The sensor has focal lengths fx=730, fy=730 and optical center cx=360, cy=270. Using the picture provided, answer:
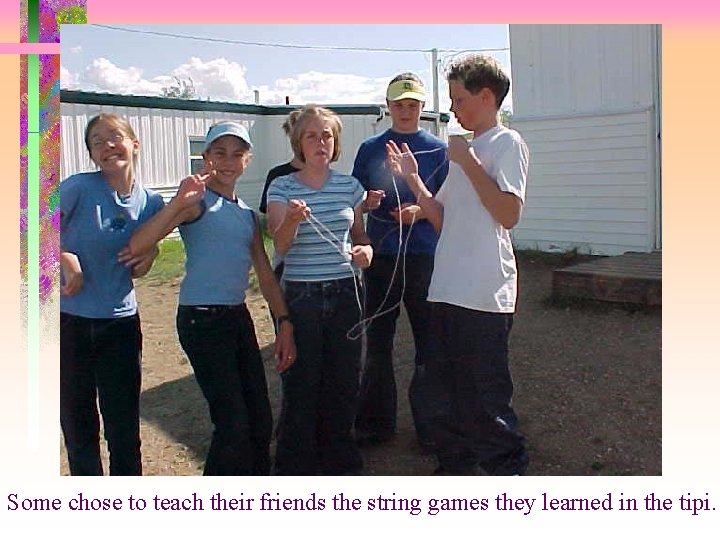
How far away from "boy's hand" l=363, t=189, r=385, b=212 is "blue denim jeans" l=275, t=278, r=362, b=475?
0.24 meters

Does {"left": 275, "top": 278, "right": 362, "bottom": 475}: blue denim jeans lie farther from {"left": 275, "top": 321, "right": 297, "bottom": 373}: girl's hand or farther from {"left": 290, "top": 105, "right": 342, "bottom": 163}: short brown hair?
{"left": 290, "top": 105, "right": 342, "bottom": 163}: short brown hair

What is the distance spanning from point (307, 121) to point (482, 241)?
55 centimetres

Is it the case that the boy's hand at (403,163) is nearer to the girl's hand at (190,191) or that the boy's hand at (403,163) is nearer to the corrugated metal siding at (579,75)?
the girl's hand at (190,191)

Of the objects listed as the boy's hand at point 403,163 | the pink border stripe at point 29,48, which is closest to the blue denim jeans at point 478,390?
the boy's hand at point 403,163

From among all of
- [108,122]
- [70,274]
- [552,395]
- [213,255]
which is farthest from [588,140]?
[70,274]

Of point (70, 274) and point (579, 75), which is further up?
point (579, 75)

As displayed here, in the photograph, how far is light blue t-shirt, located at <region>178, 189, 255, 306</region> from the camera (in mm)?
1785

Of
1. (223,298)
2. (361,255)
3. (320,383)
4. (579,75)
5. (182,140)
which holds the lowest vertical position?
(320,383)

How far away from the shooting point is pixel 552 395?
2.77m

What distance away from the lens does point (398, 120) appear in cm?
220

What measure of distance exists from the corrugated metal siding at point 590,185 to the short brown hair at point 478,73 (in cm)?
294

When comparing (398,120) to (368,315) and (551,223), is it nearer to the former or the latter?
(368,315)

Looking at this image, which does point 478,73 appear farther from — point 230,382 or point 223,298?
point 230,382
